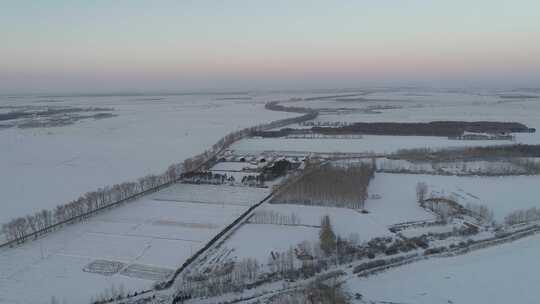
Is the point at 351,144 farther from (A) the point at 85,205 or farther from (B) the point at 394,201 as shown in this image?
(A) the point at 85,205

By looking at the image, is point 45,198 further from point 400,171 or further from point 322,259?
point 400,171

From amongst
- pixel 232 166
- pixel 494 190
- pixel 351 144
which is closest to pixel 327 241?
pixel 494 190

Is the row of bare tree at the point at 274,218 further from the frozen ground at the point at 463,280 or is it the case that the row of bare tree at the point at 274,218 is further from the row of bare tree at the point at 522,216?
the row of bare tree at the point at 522,216

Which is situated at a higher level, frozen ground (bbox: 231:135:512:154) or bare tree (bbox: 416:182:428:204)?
frozen ground (bbox: 231:135:512:154)

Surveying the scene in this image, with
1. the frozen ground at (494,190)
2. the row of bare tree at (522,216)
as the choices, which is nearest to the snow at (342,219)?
the row of bare tree at (522,216)

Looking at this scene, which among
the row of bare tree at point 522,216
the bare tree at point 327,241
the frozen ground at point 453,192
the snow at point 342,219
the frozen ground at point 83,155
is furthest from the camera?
the frozen ground at point 83,155

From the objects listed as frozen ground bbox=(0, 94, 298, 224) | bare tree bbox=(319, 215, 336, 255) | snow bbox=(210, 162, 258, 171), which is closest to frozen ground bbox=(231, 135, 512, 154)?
snow bbox=(210, 162, 258, 171)

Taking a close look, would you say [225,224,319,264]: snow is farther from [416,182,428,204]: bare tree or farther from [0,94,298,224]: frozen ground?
[0,94,298,224]: frozen ground
